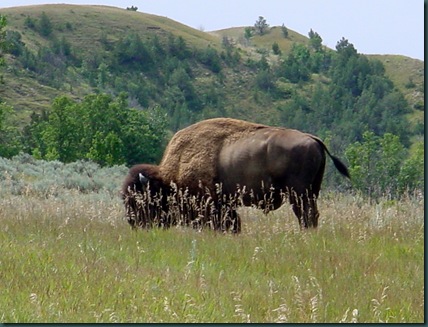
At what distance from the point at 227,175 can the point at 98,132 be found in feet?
102

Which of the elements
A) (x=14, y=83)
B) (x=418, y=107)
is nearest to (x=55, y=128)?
(x=14, y=83)

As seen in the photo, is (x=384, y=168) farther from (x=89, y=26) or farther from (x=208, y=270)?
(x=89, y=26)

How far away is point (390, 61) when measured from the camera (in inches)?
4692

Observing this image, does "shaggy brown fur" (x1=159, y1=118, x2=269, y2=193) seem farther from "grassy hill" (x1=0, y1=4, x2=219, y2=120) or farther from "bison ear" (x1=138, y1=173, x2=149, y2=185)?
"grassy hill" (x1=0, y1=4, x2=219, y2=120)

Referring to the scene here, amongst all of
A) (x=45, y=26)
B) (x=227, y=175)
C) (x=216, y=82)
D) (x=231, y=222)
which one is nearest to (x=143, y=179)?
(x=227, y=175)

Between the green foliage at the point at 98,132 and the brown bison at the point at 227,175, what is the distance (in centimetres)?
2932

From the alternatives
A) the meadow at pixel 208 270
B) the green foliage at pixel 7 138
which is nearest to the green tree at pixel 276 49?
the green foliage at pixel 7 138

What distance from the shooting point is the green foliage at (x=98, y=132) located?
4091cm

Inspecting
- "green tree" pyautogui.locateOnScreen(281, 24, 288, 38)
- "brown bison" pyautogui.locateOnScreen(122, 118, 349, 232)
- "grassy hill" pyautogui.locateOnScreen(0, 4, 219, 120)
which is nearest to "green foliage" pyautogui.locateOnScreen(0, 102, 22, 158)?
"brown bison" pyautogui.locateOnScreen(122, 118, 349, 232)

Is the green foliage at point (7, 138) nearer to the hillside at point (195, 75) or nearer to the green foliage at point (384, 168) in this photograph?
the green foliage at point (384, 168)

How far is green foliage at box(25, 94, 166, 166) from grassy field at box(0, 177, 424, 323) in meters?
31.5

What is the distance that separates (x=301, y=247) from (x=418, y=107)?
88.0 metres

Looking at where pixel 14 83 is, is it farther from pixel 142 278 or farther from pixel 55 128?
pixel 142 278

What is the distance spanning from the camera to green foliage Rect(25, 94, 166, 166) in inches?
1610
